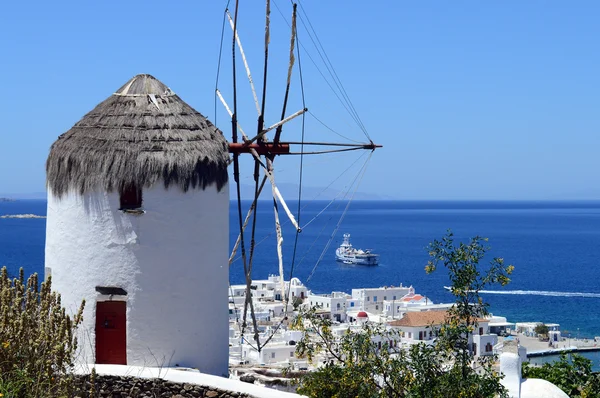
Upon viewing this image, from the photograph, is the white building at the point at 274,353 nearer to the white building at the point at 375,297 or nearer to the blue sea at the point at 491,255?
the blue sea at the point at 491,255

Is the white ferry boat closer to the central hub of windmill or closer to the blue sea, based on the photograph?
the blue sea

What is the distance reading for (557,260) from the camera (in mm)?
121625

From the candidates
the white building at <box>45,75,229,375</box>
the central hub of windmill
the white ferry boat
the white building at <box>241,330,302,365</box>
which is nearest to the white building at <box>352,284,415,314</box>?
the white building at <box>241,330,302,365</box>

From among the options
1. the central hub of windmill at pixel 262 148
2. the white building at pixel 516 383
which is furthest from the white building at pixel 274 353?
the white building at pixel 516 383

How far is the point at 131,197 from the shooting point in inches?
392

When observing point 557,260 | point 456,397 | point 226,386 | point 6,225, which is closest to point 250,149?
point 226,386

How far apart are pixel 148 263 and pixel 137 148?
1310mm

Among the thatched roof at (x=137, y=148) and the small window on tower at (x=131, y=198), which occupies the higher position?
the thatched roof at (x=137, y=148)

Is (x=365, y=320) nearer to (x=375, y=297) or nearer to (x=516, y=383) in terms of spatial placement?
(x=516, y=383)

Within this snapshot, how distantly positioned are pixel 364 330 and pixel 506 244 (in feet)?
445

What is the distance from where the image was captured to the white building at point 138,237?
991 cm

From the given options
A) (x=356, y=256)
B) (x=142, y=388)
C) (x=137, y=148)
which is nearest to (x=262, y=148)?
(x=137, y=148)

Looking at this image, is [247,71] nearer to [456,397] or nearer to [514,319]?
[456,397]

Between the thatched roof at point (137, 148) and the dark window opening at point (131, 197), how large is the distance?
0.22 feet
